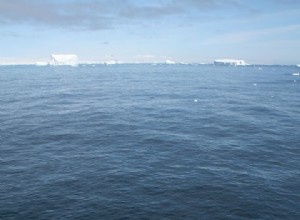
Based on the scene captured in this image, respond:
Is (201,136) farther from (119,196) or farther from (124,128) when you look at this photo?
(119,196)

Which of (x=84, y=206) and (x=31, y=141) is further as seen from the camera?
(x=31, y=141)

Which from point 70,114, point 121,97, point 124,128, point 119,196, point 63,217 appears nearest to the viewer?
point 63,217

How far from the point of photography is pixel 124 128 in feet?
263

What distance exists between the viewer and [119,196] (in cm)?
4369

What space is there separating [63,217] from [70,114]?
64361 mm

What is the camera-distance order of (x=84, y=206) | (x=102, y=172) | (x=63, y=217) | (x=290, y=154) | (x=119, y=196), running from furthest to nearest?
(x=290, y=154), (x=102, y=172), (x=119, y=196), (x=84, y=206), (x=63, y=217)

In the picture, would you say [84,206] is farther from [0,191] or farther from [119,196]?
[0,191]

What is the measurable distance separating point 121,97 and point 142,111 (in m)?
35.5

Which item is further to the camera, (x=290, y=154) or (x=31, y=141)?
(x=31, y=141)

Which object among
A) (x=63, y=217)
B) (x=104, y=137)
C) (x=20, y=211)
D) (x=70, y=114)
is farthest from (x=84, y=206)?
(x=70, y=114)

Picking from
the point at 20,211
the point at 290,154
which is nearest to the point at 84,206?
the point at 20,211

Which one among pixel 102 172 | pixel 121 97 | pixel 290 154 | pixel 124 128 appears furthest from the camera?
pixel 121 97

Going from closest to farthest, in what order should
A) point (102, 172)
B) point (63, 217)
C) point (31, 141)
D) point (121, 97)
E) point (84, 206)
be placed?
point (63, 217), point (84, 206), point (102, 172), point (31, 141), point (121, 97)

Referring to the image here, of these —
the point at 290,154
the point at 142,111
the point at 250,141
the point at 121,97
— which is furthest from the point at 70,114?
the point at 290,154
